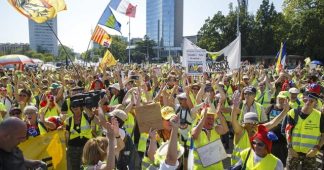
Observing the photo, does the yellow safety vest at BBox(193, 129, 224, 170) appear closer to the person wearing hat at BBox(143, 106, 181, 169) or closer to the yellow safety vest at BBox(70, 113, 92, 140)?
the person wearing hat at BBox(143, 106, 181, 169)

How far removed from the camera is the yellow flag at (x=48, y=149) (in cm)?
477

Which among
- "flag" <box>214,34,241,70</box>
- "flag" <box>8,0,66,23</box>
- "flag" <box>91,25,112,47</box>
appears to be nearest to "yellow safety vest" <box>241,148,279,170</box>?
"flag" <box>214,34,241,70</box>

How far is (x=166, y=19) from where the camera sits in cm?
12106

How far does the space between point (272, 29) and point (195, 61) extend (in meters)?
49.4

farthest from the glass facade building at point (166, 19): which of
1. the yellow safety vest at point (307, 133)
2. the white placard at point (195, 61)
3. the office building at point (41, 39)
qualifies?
the yellow safety vest at point (307, 133)

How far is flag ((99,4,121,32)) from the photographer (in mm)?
13578

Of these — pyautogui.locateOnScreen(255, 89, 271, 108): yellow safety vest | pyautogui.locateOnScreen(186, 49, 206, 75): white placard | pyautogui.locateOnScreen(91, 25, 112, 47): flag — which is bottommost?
pyautogui.locateOnScreen(255, 89, 271, 108): yellow safety vest

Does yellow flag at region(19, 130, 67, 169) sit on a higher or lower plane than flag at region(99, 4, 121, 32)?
lower

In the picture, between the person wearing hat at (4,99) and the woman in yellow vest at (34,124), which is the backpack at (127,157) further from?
the person wearing hat at (4,99)

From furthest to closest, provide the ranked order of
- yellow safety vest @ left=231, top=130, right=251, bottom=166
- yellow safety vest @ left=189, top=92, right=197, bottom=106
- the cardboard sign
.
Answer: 1. yellow safety vest @ left=189, top=92, right=197, bottom=106
2. yellow safety vest @ left=231, top=130, right=251, bottom=166
3. the cardboard sign

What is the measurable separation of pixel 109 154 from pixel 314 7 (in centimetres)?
5406

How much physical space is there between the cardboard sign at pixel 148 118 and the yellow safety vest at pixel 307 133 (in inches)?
106

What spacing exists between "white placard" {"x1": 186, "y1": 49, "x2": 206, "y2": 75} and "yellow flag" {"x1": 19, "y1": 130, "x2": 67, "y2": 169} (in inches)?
184

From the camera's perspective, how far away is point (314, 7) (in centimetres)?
5112
